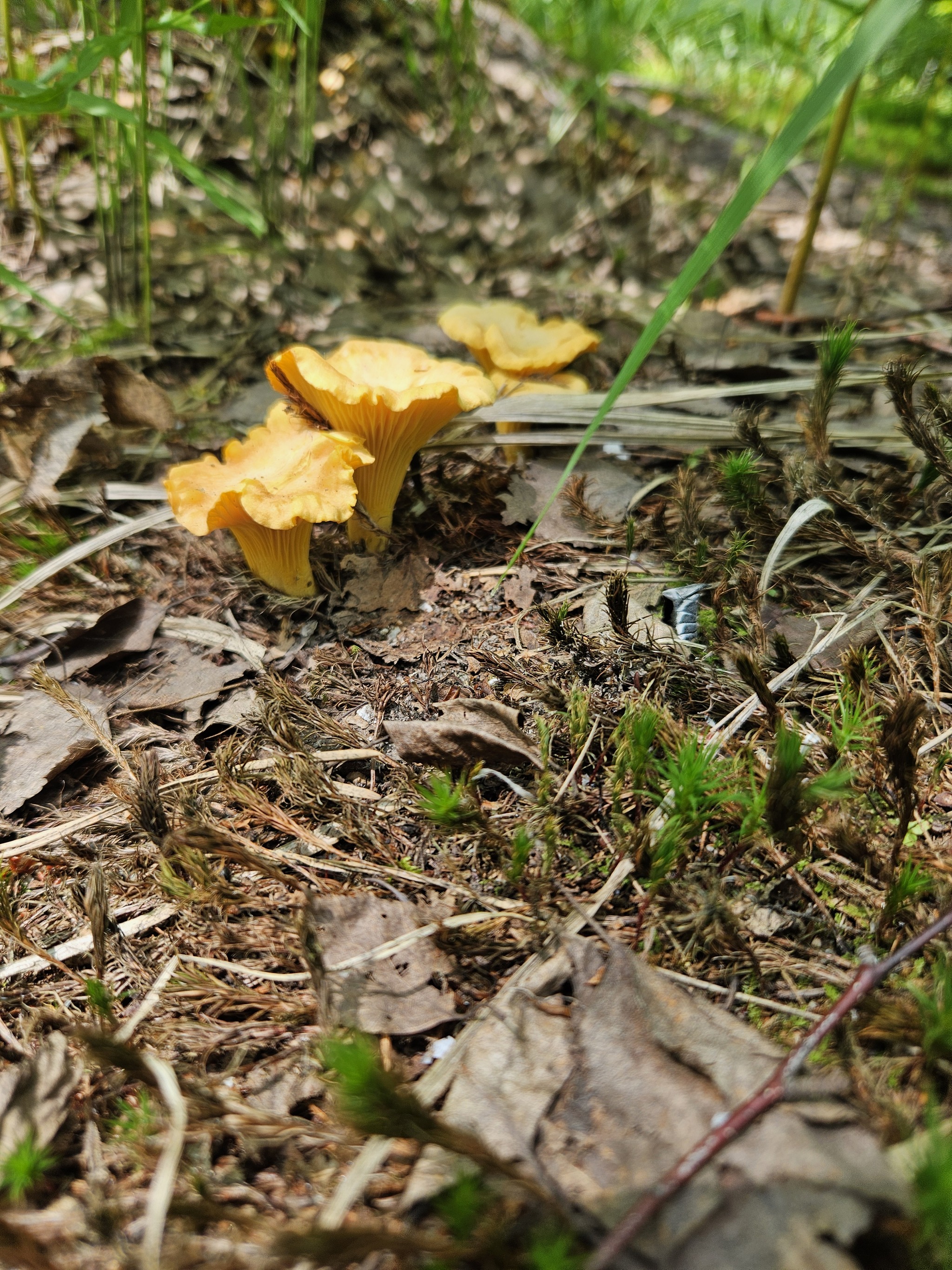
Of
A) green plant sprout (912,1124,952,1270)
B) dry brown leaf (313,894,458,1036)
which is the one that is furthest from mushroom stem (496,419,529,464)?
green plant sprout (912,1124,952,1270)

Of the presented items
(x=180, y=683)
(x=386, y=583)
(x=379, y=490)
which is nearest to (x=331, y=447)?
(x=379, y=490)

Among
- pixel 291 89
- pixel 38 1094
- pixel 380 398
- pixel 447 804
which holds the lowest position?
pixel 38 1094

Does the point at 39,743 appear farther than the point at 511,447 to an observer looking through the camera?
No

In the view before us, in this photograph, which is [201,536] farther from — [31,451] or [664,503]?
[664,503]

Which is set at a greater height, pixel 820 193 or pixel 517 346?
pixel 820 193

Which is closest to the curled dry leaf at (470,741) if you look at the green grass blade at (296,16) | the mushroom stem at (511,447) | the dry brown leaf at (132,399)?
the mushroom stem at (511,447)

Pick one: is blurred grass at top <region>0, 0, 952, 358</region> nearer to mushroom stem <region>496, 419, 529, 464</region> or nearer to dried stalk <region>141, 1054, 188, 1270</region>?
mushroom stem <region>496, 419, 529, 464</region>

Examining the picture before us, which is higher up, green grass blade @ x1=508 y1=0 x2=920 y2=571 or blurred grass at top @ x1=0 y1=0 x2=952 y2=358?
blurred grass at top @ x1=0 y1=0 x2=952 y2=358

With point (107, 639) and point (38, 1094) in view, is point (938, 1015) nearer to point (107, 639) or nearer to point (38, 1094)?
point (38, 1094)
